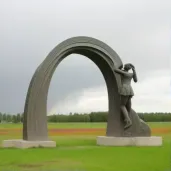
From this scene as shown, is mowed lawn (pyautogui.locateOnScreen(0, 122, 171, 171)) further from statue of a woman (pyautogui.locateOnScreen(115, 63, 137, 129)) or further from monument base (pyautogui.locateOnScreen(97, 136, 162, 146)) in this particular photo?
statue of a woman (pyautogui.locateOnScreen(115, 63, 137, 129))

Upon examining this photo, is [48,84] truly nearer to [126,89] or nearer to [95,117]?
[126,89]

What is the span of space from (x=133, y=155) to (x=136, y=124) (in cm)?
463

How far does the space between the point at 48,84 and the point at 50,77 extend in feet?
0.97

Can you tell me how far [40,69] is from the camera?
52.7ft

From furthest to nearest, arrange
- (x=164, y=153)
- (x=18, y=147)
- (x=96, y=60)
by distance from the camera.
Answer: (x=96, y=60)
(x=18, y=147)
(x=164, y=153)

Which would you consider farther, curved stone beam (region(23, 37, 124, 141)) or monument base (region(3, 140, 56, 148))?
curved stone beam (region(23, 37, 124, 141))

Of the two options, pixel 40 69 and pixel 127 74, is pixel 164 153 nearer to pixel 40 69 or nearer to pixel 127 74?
pixel 127 74

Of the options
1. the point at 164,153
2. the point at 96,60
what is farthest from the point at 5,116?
the point at 164,153

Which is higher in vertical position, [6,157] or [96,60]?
[96,60]

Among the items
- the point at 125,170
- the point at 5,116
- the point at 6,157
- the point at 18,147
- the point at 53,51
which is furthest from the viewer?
the point at 5,116

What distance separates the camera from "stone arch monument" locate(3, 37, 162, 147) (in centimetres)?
1575

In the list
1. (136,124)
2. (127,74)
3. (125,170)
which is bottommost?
(125,170)

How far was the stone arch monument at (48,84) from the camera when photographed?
51.7 feet

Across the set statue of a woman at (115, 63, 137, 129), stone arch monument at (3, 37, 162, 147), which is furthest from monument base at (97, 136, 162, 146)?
statue of a woman at (115, 63, 137, 129)
